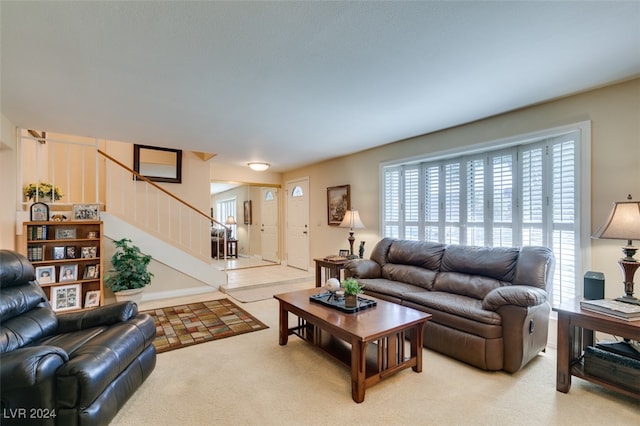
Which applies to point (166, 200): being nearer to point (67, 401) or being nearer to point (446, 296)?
point (67, 401)

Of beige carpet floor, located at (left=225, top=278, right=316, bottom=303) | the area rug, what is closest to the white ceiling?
the area rug

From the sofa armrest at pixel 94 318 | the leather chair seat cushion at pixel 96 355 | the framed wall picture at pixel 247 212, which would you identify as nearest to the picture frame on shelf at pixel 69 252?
the sofa armrest at pixel 94 318

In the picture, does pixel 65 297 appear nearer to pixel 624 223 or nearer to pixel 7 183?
pixel 7 183

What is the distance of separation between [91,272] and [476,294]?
15.6ft

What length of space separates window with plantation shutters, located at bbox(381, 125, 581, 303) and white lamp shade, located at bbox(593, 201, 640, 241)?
0.63m

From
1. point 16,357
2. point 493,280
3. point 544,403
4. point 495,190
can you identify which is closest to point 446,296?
point 493,280

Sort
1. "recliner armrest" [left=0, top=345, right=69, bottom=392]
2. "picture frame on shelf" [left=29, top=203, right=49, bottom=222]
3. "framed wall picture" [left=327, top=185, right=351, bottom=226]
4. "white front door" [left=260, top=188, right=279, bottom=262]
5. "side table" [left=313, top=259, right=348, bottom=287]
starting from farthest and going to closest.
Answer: "white front door" [left=260, top=188, right=279, bottom=262]
"framed wall picture" [left=327, top=185, right=351, bottom=226]
"side table" [left=313, top=259, right=348, bottom=287]
"picture frame on shelf" [left=29, top=203, right=49, bottom=222]
"recliner armrest" [left=0, top=345, right=69, bottom=392]

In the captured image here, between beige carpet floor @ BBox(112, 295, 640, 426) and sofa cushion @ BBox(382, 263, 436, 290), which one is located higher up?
sofa cushion @ BBox(382, 263, 436, 290)

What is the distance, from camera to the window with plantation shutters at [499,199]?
281cm

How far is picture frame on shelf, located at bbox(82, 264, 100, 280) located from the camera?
3.92 metres

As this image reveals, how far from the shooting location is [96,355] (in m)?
1.67

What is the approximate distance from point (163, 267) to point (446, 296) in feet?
13.6

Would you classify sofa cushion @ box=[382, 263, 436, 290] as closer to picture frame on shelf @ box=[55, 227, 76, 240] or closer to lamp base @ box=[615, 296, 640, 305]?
lamp base @ box=[615, 296, 640, 305]

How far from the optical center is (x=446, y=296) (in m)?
2.92
